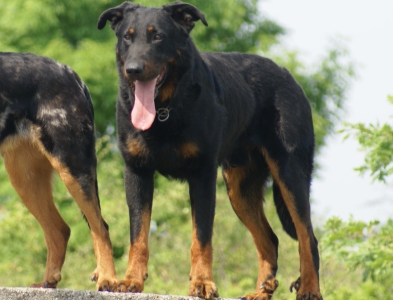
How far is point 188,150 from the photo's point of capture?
248 inches

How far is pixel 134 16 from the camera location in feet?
20.6

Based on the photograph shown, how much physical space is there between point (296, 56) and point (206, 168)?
2034 centimetres

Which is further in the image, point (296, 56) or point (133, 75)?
point (296, 56)

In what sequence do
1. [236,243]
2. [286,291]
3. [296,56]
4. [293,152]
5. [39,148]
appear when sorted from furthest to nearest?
1. [296,56]
2. [236,243]
3. [286,291]
4. [293,152]
5. [39,148]

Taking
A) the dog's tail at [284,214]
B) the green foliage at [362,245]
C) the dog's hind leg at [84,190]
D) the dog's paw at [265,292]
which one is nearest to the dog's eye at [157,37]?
the dog's hind leg at [84,190]

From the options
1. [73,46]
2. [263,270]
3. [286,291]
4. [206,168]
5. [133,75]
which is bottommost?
[73,46]

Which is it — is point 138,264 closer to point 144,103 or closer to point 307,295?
point 144,103

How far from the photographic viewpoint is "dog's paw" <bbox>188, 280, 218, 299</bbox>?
581 cm

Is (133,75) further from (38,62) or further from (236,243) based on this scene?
(236,243)

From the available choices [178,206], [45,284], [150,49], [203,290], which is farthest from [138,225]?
[178,206]

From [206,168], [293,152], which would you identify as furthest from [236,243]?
[206,168]

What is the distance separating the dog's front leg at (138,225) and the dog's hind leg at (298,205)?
1.42 metres

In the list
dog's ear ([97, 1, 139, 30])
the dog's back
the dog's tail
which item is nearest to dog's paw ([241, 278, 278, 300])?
A: the dog's tail

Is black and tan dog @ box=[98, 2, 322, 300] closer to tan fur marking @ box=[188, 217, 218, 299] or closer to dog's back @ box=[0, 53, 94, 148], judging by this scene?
tan fur marking @ box=[188, 217, 218, 299]
